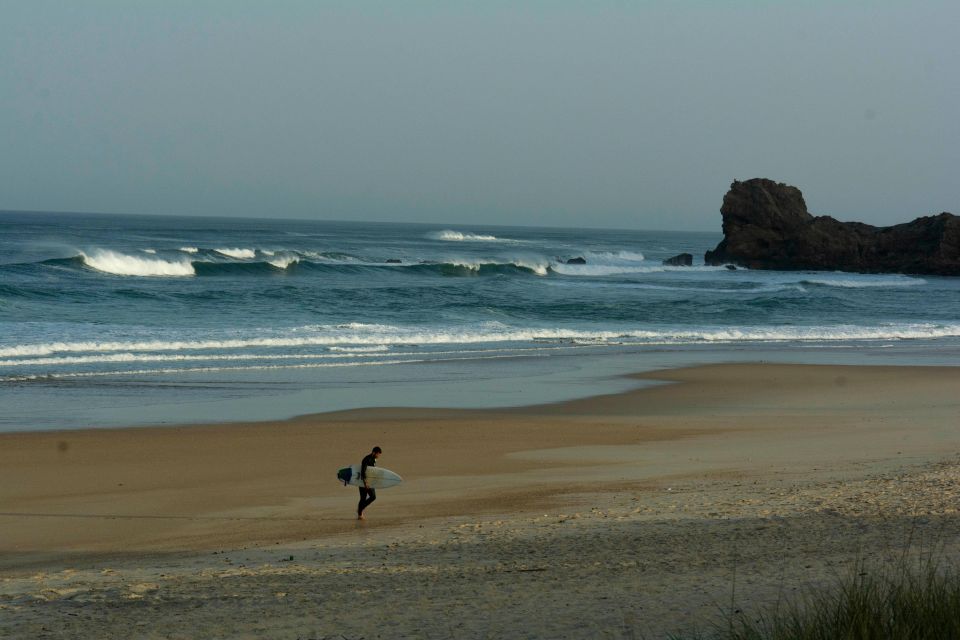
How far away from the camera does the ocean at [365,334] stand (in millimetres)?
16281

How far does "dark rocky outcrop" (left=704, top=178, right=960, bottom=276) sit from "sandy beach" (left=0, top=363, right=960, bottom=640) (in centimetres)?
5610

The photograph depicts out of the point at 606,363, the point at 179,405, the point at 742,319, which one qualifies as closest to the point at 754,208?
the point at 742,319

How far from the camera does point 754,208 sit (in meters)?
70.2

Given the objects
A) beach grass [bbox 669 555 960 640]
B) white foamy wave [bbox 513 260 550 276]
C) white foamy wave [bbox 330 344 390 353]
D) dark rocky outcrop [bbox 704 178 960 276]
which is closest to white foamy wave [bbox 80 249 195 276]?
white foamy wave [bbox 513 260 550 276]

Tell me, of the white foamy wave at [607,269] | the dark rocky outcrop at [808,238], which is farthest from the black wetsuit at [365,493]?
the dark rocky outcrop at [808,238]

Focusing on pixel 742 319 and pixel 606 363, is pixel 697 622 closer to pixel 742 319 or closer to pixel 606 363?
pixel 606 363

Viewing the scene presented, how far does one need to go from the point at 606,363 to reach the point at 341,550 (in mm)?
14792

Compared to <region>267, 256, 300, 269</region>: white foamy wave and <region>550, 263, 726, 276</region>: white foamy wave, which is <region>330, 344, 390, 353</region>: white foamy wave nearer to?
<region>267, 256, 300, 269</region>: white foamy wave

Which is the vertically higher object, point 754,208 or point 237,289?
point 754,208

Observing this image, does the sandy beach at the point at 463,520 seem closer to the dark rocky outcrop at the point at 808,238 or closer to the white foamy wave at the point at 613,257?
the dark rocky outcrop at the point at 808,238

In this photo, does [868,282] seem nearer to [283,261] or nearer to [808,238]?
[808,238]

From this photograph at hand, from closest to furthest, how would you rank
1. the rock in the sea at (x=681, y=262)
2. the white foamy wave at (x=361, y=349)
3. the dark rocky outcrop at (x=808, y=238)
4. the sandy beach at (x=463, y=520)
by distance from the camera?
the sandy beach at (x=463, y=520), the white foamy wave at (x=361, y=349), the dark rocky outcrop at (x=808, y=238), the rock in the sea at (x=681, y=262)

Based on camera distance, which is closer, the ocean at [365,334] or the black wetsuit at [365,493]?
the black wetsuit at [365,493]

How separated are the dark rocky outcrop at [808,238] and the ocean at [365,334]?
45.1ft
